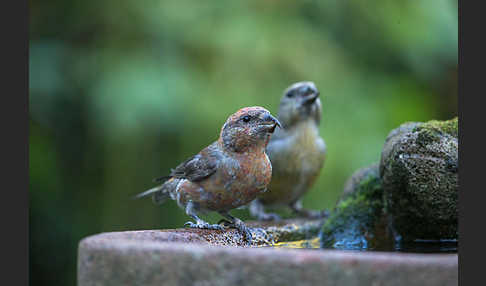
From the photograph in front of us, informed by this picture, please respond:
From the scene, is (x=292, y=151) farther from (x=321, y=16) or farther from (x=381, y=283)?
(x=381, y=283)

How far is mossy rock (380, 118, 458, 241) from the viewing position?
10.8ft

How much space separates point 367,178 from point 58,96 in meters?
3.85

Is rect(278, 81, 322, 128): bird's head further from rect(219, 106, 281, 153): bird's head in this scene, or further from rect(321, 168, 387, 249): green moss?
rect(219, 106, 281, 153): bird's head

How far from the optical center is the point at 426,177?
3.29 m

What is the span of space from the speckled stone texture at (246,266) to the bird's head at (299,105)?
3.01 metres

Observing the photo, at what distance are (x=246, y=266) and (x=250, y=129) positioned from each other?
1.43 metres

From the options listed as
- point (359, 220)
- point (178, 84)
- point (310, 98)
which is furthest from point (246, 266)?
point (178, 84)

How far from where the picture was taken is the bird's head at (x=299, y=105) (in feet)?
16.7

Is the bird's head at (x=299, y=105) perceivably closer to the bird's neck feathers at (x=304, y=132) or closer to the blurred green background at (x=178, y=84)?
the bird's neck feathers at (x=304, y=132)

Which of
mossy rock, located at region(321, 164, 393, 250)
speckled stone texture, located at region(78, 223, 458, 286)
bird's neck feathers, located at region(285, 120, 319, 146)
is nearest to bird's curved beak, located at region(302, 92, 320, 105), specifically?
bird's neck feathers, located at region(285, 120, 319, 146)

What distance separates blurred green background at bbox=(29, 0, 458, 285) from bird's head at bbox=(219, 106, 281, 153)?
2799 millimetres

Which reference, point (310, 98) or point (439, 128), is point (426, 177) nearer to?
point (439, 128)

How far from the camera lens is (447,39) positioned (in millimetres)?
6914

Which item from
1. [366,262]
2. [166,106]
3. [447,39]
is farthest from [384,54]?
[366,262]
